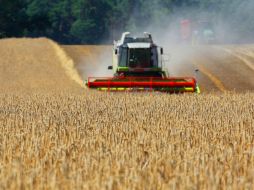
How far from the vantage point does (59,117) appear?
1430cm

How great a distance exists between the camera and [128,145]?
31.2ft

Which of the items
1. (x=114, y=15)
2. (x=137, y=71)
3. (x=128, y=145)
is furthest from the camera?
(x=114, y=15)

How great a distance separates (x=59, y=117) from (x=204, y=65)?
23829 millimetres

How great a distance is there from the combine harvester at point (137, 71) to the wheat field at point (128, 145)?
5.77 m

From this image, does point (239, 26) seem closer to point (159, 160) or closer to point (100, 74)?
point (100, 74)

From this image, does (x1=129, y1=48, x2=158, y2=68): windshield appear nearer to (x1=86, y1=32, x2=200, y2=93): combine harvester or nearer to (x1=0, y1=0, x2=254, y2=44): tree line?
(x1=86, y1=32, x2=200, y2=93): combine harvester

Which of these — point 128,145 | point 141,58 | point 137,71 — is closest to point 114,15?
point 141,58

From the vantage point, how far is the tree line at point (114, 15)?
300 ft

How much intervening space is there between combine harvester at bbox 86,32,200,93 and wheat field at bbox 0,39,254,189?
18.9 ft

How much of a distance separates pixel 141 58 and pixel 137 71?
0.48 meters

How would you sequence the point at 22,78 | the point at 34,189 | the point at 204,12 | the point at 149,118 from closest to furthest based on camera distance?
the point at 34,189 → the point at 149,118 → the point at 22,78 → the point at 204,12

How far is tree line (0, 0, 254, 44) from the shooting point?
91.6 meters

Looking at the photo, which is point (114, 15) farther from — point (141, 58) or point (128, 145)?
point (128, 145)

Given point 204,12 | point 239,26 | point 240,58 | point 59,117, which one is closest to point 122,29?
point 204,12
